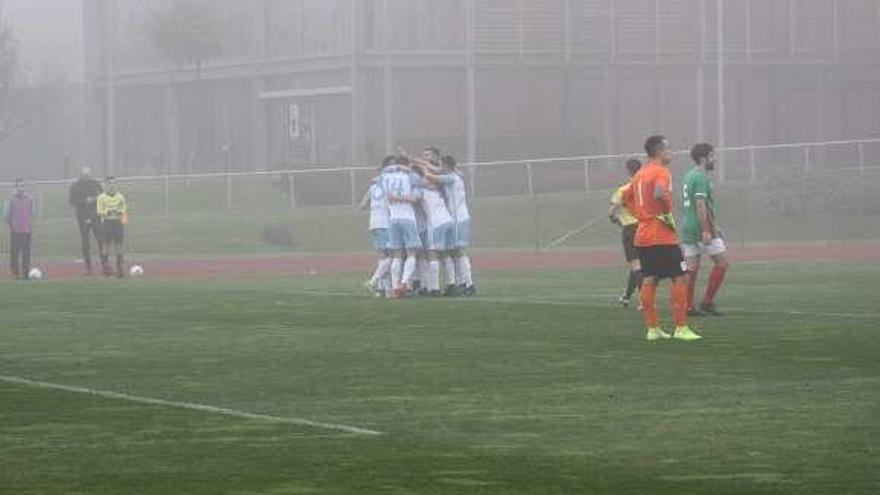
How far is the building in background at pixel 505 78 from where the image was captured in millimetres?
73438

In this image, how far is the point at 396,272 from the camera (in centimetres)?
2923

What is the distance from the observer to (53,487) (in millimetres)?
11141

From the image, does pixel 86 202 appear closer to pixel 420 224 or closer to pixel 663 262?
pixel 420 224

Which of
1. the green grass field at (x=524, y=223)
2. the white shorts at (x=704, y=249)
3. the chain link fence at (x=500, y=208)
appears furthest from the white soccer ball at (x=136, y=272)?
the white shorts at (x=704, y=249)

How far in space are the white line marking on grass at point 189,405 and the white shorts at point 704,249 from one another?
28.1ft

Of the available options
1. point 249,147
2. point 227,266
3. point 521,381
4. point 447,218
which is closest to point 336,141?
point 249,147

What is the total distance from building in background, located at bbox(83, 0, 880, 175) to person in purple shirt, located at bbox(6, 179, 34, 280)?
28.6 m

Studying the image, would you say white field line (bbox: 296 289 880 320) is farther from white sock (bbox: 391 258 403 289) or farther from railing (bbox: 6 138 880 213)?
railing (bbox: 6 138 880 213)

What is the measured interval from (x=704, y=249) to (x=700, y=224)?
0.39m

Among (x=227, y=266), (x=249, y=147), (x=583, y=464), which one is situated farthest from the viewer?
(x=249, y=147)

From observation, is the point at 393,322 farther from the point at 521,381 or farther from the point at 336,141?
the point at 336,141

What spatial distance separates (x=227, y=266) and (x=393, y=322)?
21.8 meters

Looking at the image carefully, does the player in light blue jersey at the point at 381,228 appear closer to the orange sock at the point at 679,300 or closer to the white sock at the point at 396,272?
the white sock at the point at 396,272

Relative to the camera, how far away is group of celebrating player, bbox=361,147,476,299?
28891 mm
